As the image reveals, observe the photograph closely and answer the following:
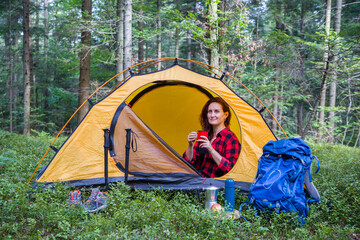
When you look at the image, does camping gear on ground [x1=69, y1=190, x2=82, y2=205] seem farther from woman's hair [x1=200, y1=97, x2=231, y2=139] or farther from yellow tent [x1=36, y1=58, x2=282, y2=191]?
woman's hair [x1=200, y1=97, x2=231, y2=139]

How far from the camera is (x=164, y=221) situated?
2.70 m

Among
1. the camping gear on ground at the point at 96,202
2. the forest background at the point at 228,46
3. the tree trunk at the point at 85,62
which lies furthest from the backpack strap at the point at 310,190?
the tree trunk at the point at 85,62

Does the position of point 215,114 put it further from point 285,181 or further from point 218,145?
point 285,181

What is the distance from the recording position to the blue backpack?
300 centimetres

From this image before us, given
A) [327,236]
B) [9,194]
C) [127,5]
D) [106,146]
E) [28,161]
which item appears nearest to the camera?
[327,236]

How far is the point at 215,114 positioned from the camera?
4.04 m

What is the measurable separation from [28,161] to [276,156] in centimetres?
455

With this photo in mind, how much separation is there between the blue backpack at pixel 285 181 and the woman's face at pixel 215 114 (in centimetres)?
91

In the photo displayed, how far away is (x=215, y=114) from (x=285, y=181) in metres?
1.42

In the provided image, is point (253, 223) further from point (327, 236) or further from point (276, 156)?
point (276, 156)

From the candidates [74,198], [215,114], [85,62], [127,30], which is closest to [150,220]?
[74,198]

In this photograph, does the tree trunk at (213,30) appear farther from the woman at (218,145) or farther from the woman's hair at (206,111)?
the woman at (218,145)

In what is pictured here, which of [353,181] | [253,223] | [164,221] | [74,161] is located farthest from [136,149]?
[353,181]

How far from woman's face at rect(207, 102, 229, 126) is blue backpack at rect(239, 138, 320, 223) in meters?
0.91
